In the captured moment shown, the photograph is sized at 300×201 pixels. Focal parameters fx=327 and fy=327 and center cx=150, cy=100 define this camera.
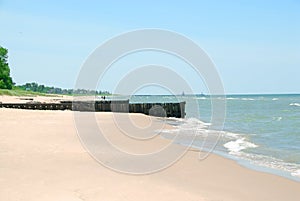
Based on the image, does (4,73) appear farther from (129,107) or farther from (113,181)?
(113,181)

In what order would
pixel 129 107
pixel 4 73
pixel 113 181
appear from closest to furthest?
pixel 113 181 → pixel 129 107 → pixel 4 73

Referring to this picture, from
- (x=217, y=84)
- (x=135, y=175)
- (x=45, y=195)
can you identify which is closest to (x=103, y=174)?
(x=135, y=175)

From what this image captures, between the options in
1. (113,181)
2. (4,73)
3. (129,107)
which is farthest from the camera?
(4,73)

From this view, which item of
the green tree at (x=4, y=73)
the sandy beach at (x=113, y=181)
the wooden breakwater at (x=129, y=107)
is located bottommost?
the sandy beach at (x=113, y=181)


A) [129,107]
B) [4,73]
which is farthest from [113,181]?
[4,73]

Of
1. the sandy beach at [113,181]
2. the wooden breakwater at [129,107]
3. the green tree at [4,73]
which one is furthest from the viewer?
the green tree at [4,73]

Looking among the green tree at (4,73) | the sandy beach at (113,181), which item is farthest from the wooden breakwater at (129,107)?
the green tree at (4,73)

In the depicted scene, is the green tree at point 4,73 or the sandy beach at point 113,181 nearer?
the sandy beach at point 113,181

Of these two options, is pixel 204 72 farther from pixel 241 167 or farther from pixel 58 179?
pixel 58 179

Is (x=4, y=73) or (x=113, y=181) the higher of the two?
(x=4, y=73)

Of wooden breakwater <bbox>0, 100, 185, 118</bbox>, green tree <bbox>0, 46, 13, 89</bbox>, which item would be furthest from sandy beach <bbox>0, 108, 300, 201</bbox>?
green tree <bbox>0, 46, 13, 89</bbox>

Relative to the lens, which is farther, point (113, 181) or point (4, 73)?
point (4, 73)

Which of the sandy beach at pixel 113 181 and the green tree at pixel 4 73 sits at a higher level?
the green tree at pixel 4 73

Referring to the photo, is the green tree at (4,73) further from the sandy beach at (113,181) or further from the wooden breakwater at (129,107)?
the sandy beach at (113,181)
